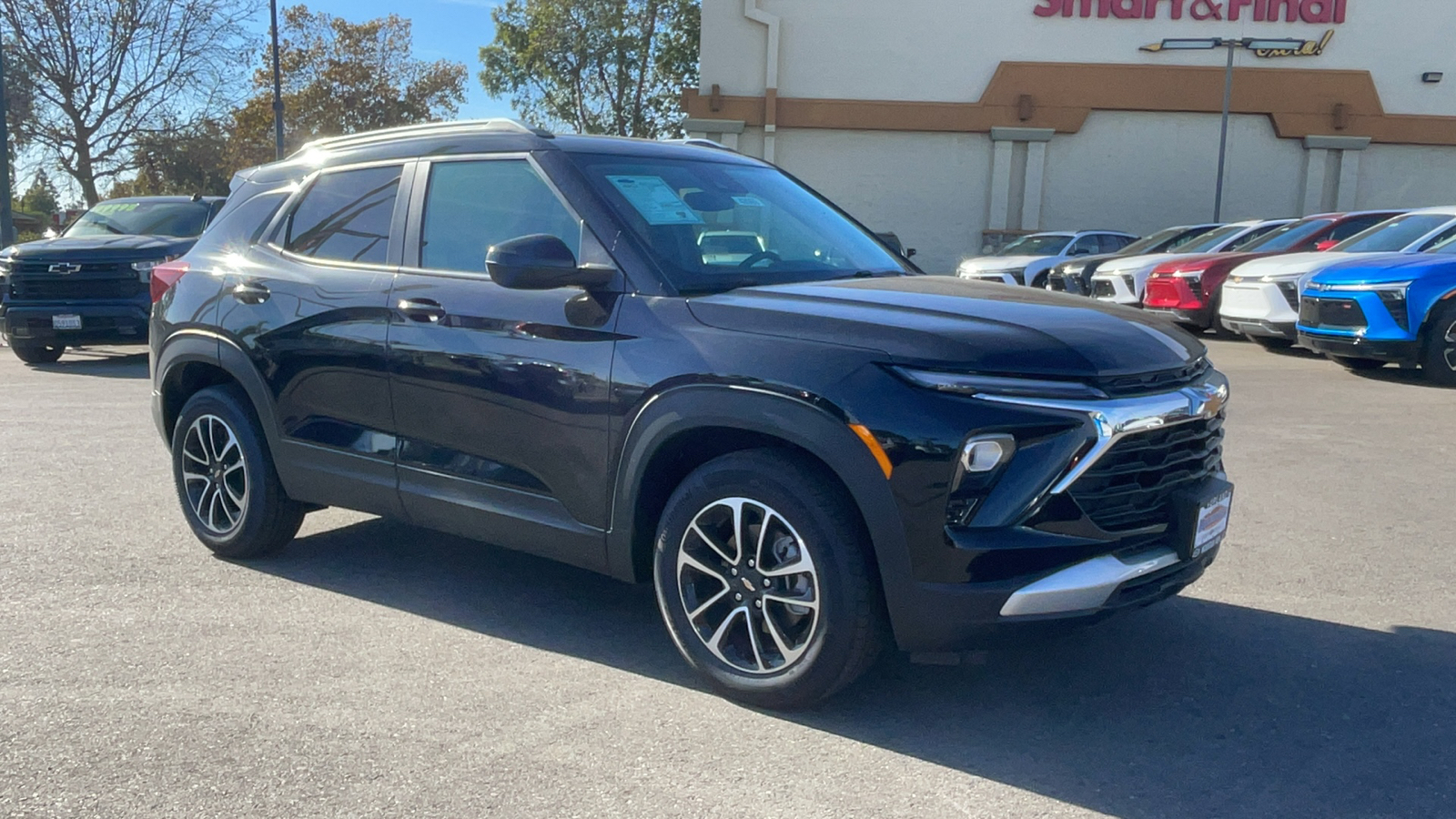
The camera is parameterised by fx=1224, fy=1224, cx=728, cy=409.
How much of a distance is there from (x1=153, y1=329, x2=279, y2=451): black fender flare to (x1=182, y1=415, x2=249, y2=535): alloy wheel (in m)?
0.23

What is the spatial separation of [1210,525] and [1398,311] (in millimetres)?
8133

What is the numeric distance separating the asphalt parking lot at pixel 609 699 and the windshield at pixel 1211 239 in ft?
35.9

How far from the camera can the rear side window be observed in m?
4.82

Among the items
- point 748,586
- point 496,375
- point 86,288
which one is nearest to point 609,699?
point 748,586

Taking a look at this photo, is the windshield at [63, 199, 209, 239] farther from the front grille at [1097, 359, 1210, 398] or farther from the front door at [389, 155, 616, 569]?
the front grille at [1097, 359, 1210, 398]

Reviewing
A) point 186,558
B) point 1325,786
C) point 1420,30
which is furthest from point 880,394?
point 1420,30

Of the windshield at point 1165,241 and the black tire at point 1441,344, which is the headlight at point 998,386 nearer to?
the black tire at point 1441,344

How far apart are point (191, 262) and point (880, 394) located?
3.66 metres

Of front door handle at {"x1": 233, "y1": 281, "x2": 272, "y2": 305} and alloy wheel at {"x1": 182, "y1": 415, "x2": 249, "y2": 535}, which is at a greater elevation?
front door handle at {"x1": 233, "y1": 281, "x2": 272, "y2": 305}

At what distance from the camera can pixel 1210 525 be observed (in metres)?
3.72

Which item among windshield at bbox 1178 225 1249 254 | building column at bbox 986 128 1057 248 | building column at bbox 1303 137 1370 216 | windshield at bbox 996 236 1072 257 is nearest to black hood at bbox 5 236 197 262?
windshield at bbox 1178 225 1249 254

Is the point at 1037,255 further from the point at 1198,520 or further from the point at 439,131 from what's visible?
the point at 1198,520

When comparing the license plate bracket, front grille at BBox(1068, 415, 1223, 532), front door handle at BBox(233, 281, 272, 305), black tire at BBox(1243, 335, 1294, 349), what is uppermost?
front door handle at BBox(233, 281, 272, 305)

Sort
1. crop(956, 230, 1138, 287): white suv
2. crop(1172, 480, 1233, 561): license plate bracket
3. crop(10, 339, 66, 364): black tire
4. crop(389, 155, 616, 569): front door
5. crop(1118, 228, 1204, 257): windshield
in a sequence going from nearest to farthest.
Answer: crop(1172, 480, 1233, 561): license plate bracket, crop(389, 155, 616, 569): front door, crop(10, 339, 66, 364): black tire, crop(1118, 228, 1204, 257): windshield, crop(956, 230, 1138, 287): white suv
